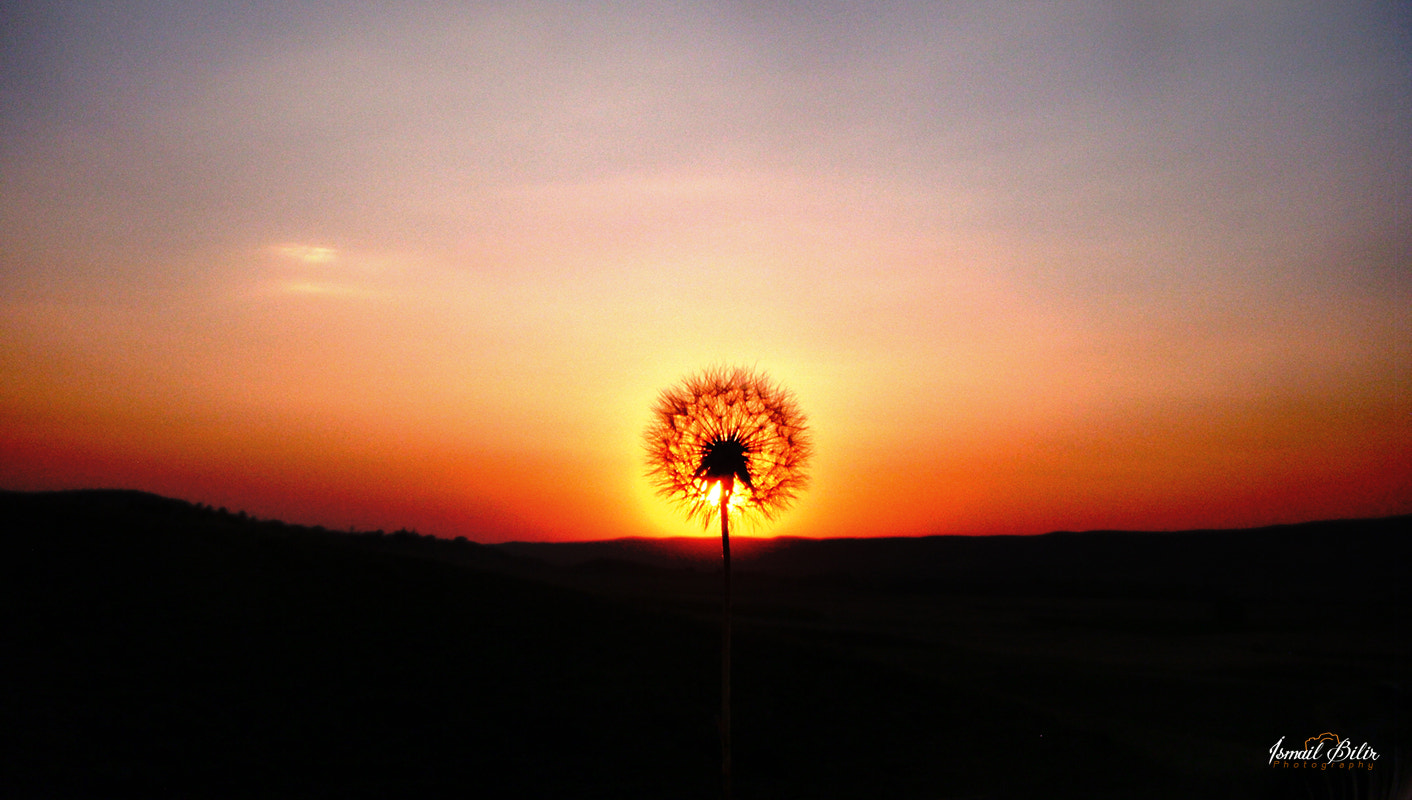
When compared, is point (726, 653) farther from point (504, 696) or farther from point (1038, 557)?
point (1038, 557)

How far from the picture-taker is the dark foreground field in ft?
56.1

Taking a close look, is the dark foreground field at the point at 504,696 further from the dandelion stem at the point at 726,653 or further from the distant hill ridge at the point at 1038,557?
the distant hill ridge at the point at 1038,557

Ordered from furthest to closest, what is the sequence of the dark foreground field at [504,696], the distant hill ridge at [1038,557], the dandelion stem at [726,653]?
the distant hill ridge at [1038,557], the dark foreground field at [504,696], the dandelion stem at [726,653]

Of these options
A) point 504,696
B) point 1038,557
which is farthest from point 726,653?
point 1038,557

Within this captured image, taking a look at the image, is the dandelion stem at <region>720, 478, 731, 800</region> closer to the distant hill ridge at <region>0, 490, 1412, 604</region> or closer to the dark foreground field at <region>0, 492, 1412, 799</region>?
the dark foreground field at <region>0, 492, 1412, 799</region>

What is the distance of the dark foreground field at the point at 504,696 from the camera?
17109 millimetres

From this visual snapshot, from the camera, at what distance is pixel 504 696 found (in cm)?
2223

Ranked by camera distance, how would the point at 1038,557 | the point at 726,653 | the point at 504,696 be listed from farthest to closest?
the point at 1038,557, the point at 504,696, the point at 726,653

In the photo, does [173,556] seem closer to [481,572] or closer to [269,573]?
[269,573]

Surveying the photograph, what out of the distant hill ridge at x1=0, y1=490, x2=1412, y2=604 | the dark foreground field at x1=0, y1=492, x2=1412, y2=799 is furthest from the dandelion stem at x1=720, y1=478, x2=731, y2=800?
the distant hill ridge at x1=0, y1=490, x2=1412, y2=604

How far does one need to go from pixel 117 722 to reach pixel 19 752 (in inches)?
80.7

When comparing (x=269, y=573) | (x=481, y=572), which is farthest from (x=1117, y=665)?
(x=269, y=573)

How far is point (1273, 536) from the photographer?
12031 centimetres

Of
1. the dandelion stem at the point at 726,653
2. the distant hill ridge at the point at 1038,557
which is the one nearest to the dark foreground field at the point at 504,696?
the dandelion stem at the point at 726,653
